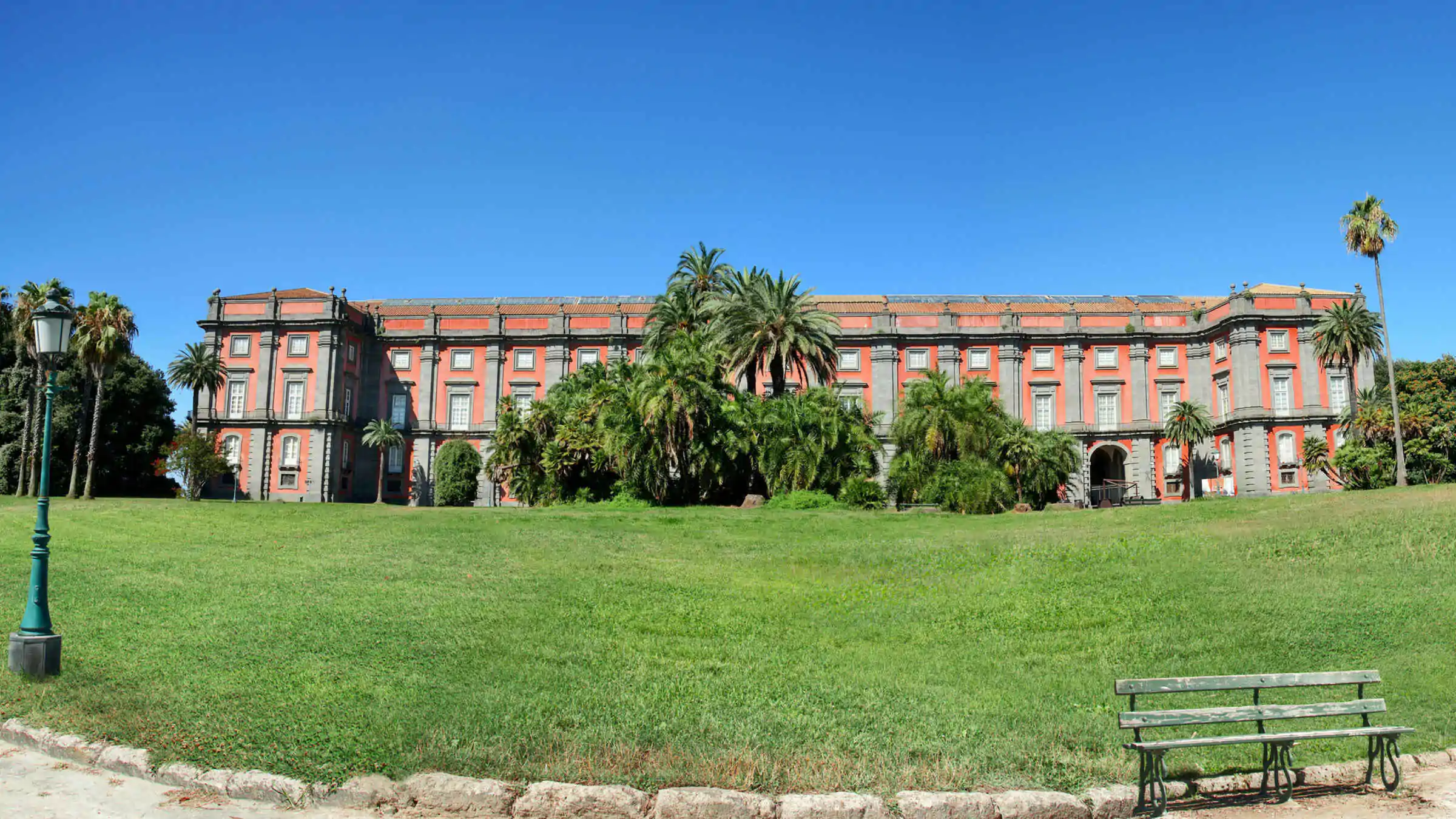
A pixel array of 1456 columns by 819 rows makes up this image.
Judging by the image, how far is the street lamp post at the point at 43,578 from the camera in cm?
987

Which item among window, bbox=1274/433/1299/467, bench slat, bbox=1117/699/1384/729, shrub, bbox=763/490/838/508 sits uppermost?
window, bbox=1274/433/1299/467

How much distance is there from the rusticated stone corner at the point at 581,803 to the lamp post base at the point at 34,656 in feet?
19.8

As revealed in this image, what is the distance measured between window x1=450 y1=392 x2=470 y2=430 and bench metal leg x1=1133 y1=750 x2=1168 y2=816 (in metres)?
54.1

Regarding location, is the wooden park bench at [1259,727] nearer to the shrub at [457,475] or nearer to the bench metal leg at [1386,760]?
the bench metal leg at [1386,760]

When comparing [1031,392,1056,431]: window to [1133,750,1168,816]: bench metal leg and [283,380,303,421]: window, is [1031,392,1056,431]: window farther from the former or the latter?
[1133,750,1168,816]: bench metal leg

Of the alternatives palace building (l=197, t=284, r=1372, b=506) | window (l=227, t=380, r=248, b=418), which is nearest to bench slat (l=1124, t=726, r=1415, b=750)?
palace building (l=197, t=284, r=1372, b=506)

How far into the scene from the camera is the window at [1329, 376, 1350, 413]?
49.7m

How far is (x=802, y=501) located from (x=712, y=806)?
95.1ft

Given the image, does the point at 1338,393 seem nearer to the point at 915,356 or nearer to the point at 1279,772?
the point at 915,356

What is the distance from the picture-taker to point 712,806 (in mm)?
6785

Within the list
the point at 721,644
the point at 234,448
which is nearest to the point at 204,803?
the point at 721,644

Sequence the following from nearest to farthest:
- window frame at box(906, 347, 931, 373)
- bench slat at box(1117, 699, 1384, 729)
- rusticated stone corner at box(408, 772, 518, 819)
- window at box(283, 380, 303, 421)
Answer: rusticated stone corner at box(408, 772, 518, 819)
bench slat at box(1117, 699, 1384, 729)
window at box(283, 380, 303, 421)
window frame at box(906, 347, 931, 373)

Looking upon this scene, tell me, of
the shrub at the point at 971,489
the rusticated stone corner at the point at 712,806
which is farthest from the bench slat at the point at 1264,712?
the shrub at the point at 971,489

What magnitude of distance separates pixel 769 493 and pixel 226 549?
2086 cm
